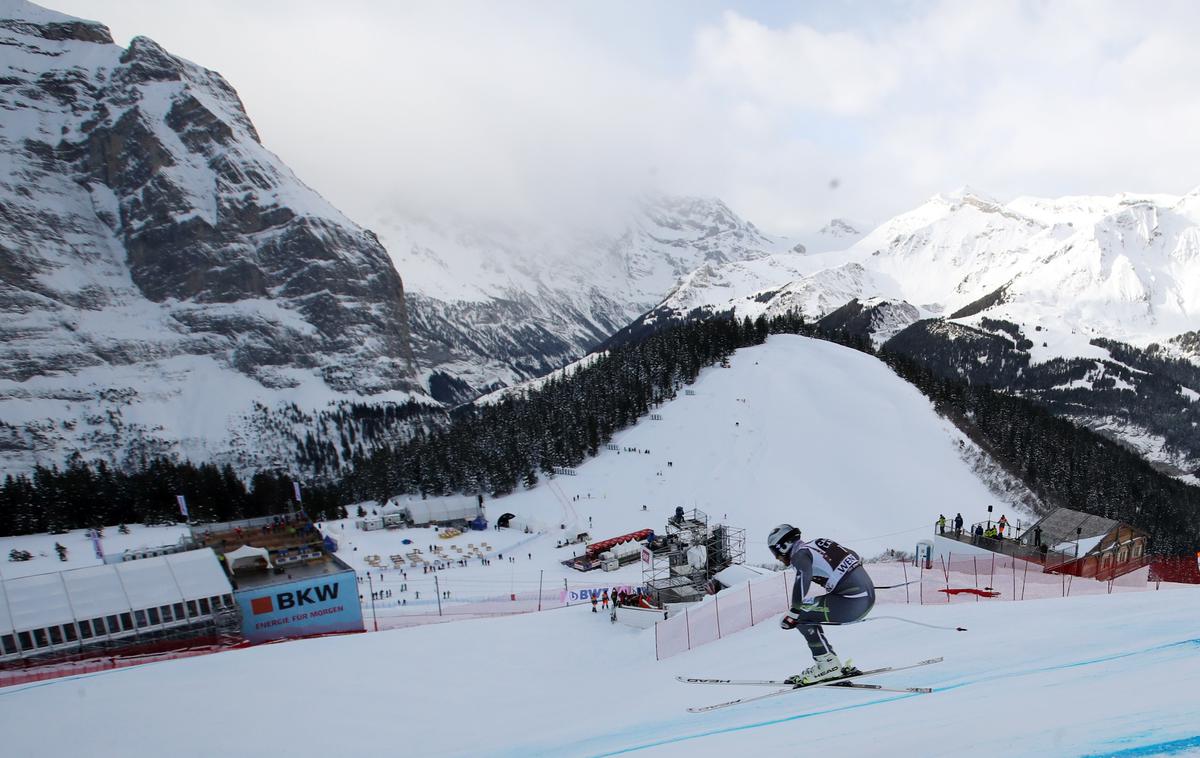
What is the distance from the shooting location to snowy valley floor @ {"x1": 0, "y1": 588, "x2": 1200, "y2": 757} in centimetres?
695

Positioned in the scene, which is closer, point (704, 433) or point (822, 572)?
point (822, 572)

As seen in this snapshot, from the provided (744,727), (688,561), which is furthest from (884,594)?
(688,561)

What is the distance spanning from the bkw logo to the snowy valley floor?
32.5ft

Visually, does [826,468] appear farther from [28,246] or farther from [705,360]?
[28,246]

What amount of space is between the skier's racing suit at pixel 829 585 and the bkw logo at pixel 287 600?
26.3 meters

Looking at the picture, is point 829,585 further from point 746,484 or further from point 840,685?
point 746,484

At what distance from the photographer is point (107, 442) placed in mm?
163375

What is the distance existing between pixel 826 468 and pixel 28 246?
843 ft

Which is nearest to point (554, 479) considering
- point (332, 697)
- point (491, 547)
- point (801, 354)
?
point (491, 547)

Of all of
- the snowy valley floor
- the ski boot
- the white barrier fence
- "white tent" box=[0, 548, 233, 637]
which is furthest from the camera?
"white tent" box=[0, 548, 233, 637]

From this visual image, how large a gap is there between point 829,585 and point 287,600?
90.0 ft

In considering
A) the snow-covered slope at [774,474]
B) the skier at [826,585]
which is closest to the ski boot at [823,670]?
the skier at [826,585]

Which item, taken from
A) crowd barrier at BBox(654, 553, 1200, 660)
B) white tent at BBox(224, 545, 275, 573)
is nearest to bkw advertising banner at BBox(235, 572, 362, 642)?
white tent at BBox(224, 545, 275, 573)

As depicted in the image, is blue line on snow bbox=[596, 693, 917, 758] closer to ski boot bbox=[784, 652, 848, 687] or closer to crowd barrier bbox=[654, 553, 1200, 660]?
ski boot bbox=[784, 652, 848, 687]
